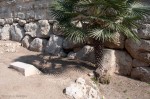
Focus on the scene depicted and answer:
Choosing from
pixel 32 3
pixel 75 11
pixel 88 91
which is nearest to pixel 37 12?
pixel 32 3

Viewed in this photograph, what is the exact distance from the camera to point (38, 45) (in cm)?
730

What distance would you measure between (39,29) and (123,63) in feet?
9.56

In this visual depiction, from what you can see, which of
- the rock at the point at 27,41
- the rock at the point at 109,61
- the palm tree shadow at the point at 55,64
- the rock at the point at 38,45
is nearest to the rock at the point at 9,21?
the rock at the point at 27,41

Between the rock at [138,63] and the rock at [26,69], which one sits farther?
the rock at [138,63]

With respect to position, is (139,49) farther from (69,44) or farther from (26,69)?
(26,69)

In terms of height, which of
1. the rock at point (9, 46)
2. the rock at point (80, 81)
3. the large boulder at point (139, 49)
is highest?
the large boulder at point (139, 49)

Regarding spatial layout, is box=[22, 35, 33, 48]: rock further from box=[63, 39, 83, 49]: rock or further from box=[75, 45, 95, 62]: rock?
box=[75, 45, 95, 62]: rock

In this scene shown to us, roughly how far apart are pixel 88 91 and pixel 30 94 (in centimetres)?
109

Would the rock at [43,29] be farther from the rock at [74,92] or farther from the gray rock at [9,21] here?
the rock at [74,92]

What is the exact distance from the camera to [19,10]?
8102 millimetres

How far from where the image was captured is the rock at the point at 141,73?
17.8ft

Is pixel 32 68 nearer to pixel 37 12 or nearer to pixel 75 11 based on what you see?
pixel 75 11

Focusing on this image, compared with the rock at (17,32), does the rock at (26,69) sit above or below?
Result: below

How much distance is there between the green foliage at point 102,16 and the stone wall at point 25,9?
1978mm
